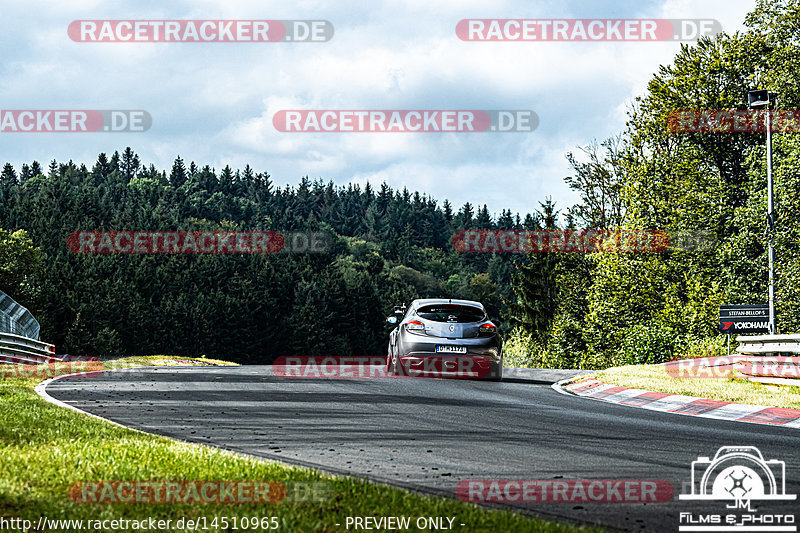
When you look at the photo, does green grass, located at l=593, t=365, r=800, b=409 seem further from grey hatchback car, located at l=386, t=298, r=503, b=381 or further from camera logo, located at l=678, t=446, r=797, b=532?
camera logo, located at l=678, t=446, r=797, b=532

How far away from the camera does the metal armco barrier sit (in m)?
15.1

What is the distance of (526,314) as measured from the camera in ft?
214

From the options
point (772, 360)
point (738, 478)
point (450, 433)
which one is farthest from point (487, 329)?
point (738, 478)

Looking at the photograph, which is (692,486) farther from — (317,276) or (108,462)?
(317,276)

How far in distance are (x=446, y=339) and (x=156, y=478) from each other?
10870 millimetres

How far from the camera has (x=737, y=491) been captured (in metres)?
5.96

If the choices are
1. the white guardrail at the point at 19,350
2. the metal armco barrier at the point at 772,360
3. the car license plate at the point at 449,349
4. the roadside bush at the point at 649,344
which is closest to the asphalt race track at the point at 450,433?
the car license plate at the point at 449,349

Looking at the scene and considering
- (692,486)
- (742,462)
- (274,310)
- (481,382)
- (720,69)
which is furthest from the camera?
(274,310)

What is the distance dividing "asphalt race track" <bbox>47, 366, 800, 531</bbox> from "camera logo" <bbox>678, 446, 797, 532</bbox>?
11cm

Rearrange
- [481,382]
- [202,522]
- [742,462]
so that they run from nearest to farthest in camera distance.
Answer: [202,522] → [742,462] → [481,382]

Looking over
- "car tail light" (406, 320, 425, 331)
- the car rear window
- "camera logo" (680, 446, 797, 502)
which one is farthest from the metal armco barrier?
"camera logo" (680, 446, 797, 502)

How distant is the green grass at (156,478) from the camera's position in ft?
15.9

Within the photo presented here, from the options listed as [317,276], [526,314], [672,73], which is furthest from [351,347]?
[672,73]

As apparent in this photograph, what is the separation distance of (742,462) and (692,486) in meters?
1.37
